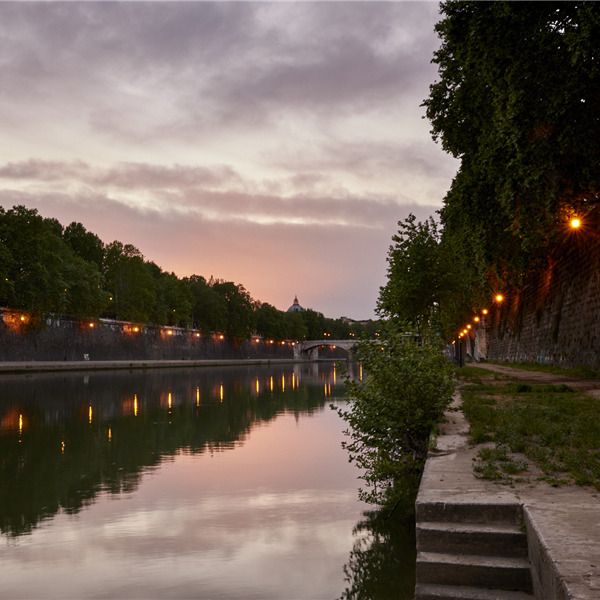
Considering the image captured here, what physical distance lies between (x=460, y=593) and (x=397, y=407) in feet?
15.0

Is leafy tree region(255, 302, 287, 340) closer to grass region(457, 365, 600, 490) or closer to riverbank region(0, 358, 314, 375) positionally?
riverbank region(0, 358, 314, 375)

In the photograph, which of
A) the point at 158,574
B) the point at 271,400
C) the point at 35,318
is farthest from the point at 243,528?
the point at 35,318

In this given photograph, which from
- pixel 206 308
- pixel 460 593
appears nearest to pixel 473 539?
pixel 460 593

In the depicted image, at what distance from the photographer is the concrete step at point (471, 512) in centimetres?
605

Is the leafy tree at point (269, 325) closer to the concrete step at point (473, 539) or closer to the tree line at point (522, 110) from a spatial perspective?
the tree line at point (522, 110)

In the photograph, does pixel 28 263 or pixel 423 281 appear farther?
pixel 28 263

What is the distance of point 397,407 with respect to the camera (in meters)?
10.1

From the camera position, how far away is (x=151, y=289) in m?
92.2

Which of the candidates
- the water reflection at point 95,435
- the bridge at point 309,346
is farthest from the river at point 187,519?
the bridge at point 309,346

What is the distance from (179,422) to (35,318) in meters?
47.7

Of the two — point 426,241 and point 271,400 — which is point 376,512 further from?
point 426,241

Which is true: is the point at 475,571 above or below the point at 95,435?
above

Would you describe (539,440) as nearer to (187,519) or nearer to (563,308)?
(187,519)

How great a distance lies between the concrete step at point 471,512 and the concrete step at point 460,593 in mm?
660
